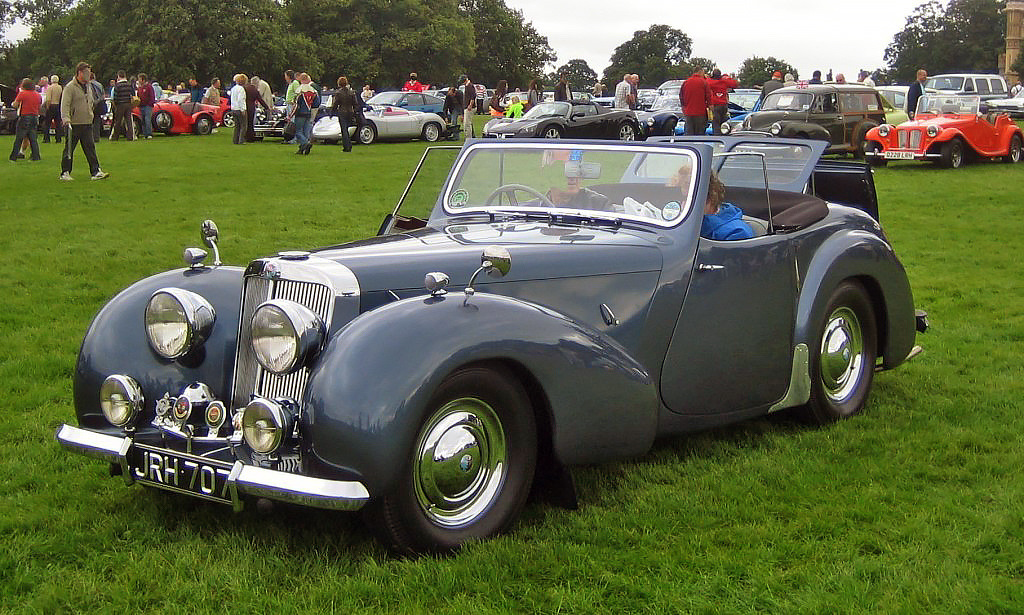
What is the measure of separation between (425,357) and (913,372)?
427cm

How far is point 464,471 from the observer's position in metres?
3.95

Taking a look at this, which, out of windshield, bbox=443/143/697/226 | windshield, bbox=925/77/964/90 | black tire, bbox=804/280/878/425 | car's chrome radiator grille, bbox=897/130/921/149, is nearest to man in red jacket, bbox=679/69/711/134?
car's chrome radiator grille, bbox=897/130/921/149

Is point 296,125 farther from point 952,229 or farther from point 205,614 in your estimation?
point 205,614

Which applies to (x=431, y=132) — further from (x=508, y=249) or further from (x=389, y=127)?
(x=508, y=249)

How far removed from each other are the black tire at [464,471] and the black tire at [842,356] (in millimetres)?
2160

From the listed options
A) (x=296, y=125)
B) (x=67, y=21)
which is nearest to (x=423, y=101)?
(x=296, y=125)

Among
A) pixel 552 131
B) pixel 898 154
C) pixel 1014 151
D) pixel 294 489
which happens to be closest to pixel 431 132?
pixel 552 131

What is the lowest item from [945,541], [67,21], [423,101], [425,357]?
[945,541]

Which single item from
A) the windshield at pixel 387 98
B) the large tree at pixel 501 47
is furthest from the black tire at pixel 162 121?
the large tree at pixel 501 47

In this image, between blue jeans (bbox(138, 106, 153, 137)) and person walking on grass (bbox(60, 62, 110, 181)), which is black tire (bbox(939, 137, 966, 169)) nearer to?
person walking on grass (bbox(60, 62, 110, 181))

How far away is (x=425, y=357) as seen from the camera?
12.2 feet

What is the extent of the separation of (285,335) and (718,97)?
17.9 metres

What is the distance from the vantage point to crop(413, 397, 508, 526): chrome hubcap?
12.6ft

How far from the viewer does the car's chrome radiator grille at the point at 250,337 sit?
398 centimetres
